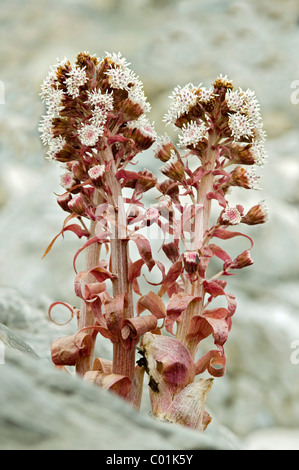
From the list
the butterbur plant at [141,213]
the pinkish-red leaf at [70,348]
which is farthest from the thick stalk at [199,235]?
the pinkish-red leaf at [70,348]

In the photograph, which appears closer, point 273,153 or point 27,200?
point 27,200

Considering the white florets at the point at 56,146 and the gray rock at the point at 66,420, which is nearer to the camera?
the gray rock at the point at 66,420

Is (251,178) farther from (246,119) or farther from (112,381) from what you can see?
(112,381)

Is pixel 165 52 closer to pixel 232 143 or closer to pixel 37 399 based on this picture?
pixel 232 143

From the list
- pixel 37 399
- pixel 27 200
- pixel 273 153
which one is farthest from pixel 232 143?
pixel 273 153

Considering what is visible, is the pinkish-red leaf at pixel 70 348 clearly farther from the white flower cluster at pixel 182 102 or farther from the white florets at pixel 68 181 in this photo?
the white flower cluster at pixel 182 102

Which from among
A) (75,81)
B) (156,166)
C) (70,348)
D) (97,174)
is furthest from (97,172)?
(156,166)
